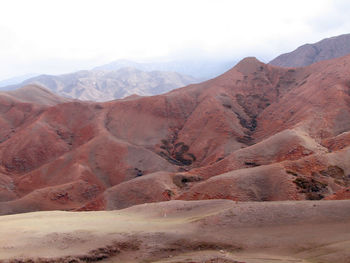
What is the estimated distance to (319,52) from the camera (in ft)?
490

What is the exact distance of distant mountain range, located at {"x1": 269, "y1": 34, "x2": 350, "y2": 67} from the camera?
140 metres

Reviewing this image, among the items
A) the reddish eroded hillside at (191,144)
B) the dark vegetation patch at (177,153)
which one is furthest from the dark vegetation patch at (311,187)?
the dark vegetation patch at (177,153)

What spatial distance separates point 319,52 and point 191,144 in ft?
365

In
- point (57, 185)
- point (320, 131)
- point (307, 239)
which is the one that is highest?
point (307, 239)

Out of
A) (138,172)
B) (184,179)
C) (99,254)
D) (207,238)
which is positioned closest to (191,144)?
(138,172)

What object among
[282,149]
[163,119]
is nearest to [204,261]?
[282,149]

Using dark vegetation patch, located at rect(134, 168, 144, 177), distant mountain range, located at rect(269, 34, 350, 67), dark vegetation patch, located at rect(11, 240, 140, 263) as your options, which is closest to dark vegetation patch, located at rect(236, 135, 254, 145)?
dark vegetation patch, located at rect(134, 168, 144, 177)

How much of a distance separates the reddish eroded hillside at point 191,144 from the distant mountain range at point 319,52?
73.6 meters

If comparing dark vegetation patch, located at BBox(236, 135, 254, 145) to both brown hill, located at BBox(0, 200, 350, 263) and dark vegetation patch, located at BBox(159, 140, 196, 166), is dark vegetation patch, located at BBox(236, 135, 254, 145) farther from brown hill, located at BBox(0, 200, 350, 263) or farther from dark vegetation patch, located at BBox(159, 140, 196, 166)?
brown hill, located at BBox(0, 200, 350, 263)

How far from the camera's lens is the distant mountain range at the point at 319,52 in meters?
140

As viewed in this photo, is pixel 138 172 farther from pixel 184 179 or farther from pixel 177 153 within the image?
pixel 184 179

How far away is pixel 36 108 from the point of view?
7850cm

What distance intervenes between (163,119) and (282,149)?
111ft

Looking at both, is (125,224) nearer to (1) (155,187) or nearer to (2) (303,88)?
(1) (155,187)
